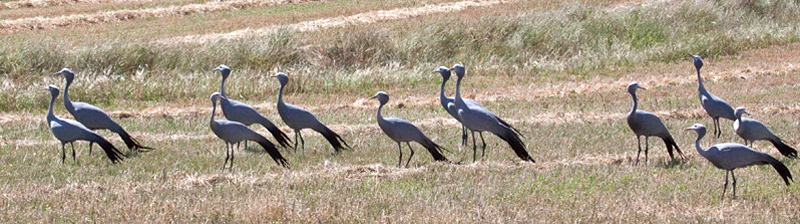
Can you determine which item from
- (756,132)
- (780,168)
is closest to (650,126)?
(756,132)

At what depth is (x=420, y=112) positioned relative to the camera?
1386cm

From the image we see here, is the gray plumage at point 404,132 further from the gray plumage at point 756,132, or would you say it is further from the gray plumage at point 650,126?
the gray plumage at point 756,132

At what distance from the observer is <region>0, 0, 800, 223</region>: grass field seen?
7383 mm

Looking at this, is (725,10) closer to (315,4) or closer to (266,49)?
(266,49)

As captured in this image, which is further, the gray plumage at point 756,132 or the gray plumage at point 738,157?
the gray plumage at point 756,132

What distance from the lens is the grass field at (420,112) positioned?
7.38m

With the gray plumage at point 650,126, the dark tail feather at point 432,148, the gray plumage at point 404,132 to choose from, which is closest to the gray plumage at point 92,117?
the gray plumage at point 404,132

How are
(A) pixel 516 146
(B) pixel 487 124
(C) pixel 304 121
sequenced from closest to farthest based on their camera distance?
(A) pixel 516 146, (B) pixel 487 124, (C) pixel 304 121

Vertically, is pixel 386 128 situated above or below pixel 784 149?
below

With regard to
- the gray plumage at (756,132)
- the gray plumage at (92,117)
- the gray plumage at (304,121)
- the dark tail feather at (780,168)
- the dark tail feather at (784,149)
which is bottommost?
the gray plumage at (92,117)

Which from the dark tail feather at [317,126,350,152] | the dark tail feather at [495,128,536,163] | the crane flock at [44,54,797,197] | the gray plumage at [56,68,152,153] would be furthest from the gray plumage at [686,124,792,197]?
the gray plumage at [56,68,152,153]

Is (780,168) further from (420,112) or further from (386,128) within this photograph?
(420,112)

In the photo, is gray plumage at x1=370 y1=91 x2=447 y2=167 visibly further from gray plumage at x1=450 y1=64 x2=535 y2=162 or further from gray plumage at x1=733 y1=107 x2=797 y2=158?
gray plumage at x1=733 y1=107 x2=797 y2=158

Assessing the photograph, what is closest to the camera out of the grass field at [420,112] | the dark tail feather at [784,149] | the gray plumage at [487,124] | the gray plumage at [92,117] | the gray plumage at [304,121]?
the grass field at [420,112]
